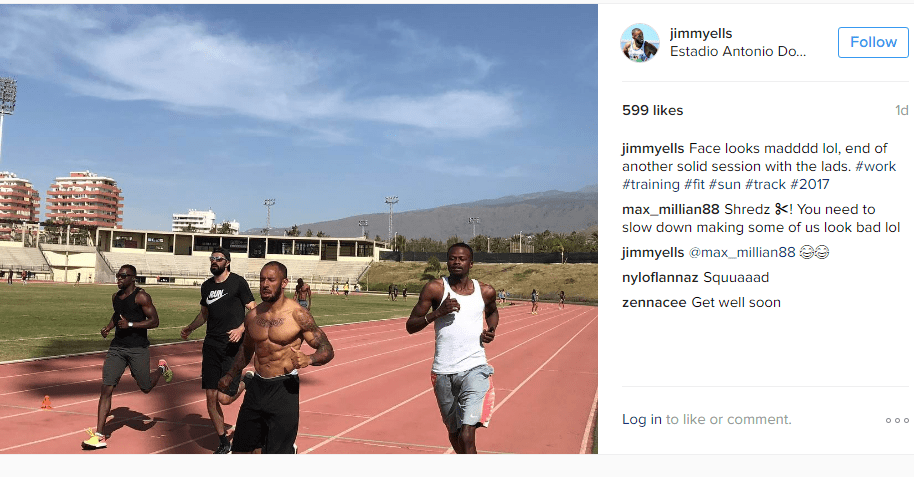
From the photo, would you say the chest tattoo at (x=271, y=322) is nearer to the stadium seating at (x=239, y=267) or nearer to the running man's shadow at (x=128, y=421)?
the running man's shadow at (x=128, y=421)

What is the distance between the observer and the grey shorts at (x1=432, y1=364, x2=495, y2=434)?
18.5 ft

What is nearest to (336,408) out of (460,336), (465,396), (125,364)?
(125,364)

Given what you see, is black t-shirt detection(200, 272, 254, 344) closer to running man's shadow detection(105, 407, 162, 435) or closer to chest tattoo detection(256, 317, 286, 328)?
running man's shadow detection(105, 407, 162, 435)

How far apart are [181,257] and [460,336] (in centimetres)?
10085

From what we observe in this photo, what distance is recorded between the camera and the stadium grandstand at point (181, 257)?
277ft

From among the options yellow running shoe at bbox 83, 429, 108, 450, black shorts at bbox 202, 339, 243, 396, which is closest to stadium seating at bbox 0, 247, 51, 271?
yellow running shoe at bbox 83, 429, 108, 450

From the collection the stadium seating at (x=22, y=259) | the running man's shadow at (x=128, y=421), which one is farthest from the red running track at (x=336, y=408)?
the stadium seating at (x=22, y=259)

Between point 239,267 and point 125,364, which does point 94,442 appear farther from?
point 239,267

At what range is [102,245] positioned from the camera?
10131 centimetres

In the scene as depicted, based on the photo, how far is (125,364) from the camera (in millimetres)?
7617
